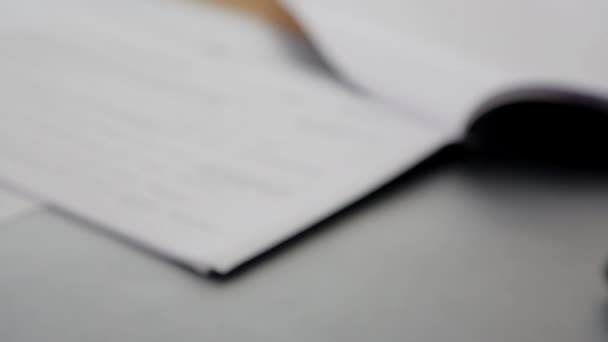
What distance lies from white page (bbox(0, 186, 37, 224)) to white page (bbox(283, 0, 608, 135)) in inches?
9.1

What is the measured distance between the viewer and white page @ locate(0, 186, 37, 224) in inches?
15.6

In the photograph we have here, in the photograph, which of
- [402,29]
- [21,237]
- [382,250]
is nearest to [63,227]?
[21,237]

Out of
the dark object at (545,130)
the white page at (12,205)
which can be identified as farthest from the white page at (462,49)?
the white page at (12,205)

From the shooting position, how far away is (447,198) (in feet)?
1.41

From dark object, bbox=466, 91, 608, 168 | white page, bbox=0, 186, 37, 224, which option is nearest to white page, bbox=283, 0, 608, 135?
dark object, bbox=466, 91, 608, 168

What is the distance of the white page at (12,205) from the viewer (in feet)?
1.30

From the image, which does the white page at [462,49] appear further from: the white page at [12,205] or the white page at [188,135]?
the white page at [12,205]

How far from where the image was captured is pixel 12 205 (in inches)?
16.0

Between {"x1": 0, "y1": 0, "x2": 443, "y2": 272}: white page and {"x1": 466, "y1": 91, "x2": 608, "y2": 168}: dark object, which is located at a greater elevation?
{"x1": 466, "y1": 91, "x2": 608, "y2": 168}: dark object

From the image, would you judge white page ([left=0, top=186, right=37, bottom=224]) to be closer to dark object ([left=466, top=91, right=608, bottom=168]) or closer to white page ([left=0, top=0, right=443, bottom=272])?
white page ([left=0, top=0, right=443, bottom=272])

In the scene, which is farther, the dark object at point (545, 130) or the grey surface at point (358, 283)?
the dark object at point (545, 130)

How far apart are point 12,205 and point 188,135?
11 centimetres

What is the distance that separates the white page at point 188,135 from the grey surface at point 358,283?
0.05 feet

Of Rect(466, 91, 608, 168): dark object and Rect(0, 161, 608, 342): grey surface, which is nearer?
Rect(0, 161, 608, 342): grey surface
